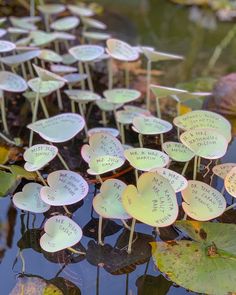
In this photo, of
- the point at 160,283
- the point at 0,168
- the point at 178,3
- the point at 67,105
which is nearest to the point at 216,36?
the point at 178,3

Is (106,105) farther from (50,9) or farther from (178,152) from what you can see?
(50,9)

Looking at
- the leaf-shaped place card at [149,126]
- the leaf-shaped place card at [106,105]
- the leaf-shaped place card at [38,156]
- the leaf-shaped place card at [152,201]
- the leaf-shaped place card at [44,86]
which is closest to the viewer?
the leaf-shaped place card at [152,201]

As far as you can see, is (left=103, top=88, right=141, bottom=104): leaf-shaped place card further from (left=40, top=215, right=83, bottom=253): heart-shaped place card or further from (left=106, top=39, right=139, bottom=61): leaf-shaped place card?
(left=40, top=215, right=83, bottom=253): heart-shaped place card

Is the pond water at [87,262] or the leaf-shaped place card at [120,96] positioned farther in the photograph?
the leaf-shaped place card at [120,96]

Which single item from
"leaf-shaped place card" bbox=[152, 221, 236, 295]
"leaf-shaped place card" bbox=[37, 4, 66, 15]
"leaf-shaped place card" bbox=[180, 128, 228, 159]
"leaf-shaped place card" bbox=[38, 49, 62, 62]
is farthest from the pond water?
"leaf-shaped place card" bbox=[37, 4, 66, 15]

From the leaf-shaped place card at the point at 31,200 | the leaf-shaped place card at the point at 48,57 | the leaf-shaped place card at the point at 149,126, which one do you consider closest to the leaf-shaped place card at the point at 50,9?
the leaf-shaped place card at the point at 48,57

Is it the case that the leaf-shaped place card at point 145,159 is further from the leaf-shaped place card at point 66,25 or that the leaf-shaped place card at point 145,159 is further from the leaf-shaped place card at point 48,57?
the leaf-shaped place card at point 66,25

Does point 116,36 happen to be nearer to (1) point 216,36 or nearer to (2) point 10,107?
(1) point 216,36
